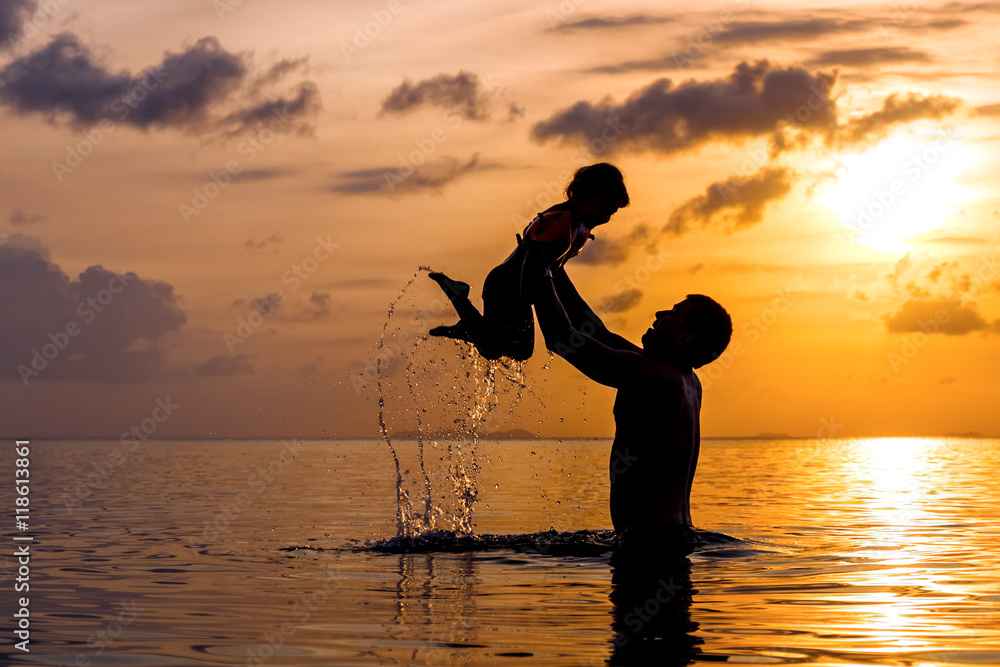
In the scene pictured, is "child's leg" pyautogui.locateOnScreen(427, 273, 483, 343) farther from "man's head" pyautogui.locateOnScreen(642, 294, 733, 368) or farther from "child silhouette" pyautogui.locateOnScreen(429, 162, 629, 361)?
"man's head" pyautogui.locateOnScreen(642, 294, 733, 368)

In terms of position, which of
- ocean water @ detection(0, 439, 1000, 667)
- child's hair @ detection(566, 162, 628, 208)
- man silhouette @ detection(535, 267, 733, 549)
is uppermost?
child's hair @ detection(566, 162, 628, 208)

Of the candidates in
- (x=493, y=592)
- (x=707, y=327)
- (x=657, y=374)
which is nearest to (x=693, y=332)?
(x=707, y=327)

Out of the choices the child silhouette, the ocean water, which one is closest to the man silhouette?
the child silhouette

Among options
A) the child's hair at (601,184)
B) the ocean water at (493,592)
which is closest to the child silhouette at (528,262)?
the child's hair at (601,184)

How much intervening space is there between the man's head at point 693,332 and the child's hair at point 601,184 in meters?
1.09

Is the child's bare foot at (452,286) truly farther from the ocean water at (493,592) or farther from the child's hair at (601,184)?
the ocean water at (493,592)

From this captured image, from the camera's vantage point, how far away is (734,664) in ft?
20.8

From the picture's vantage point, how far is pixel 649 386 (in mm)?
9516

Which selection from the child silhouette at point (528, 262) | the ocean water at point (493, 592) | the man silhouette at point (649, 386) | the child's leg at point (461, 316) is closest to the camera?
the ocean water at point (493, 592)

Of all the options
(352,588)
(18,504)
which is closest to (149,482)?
(18,504)

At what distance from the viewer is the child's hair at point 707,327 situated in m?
9.40

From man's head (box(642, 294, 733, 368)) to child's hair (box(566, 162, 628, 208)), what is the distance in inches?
42.8

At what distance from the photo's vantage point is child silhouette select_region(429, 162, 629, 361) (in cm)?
934

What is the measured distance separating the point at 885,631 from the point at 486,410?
6.10 m
